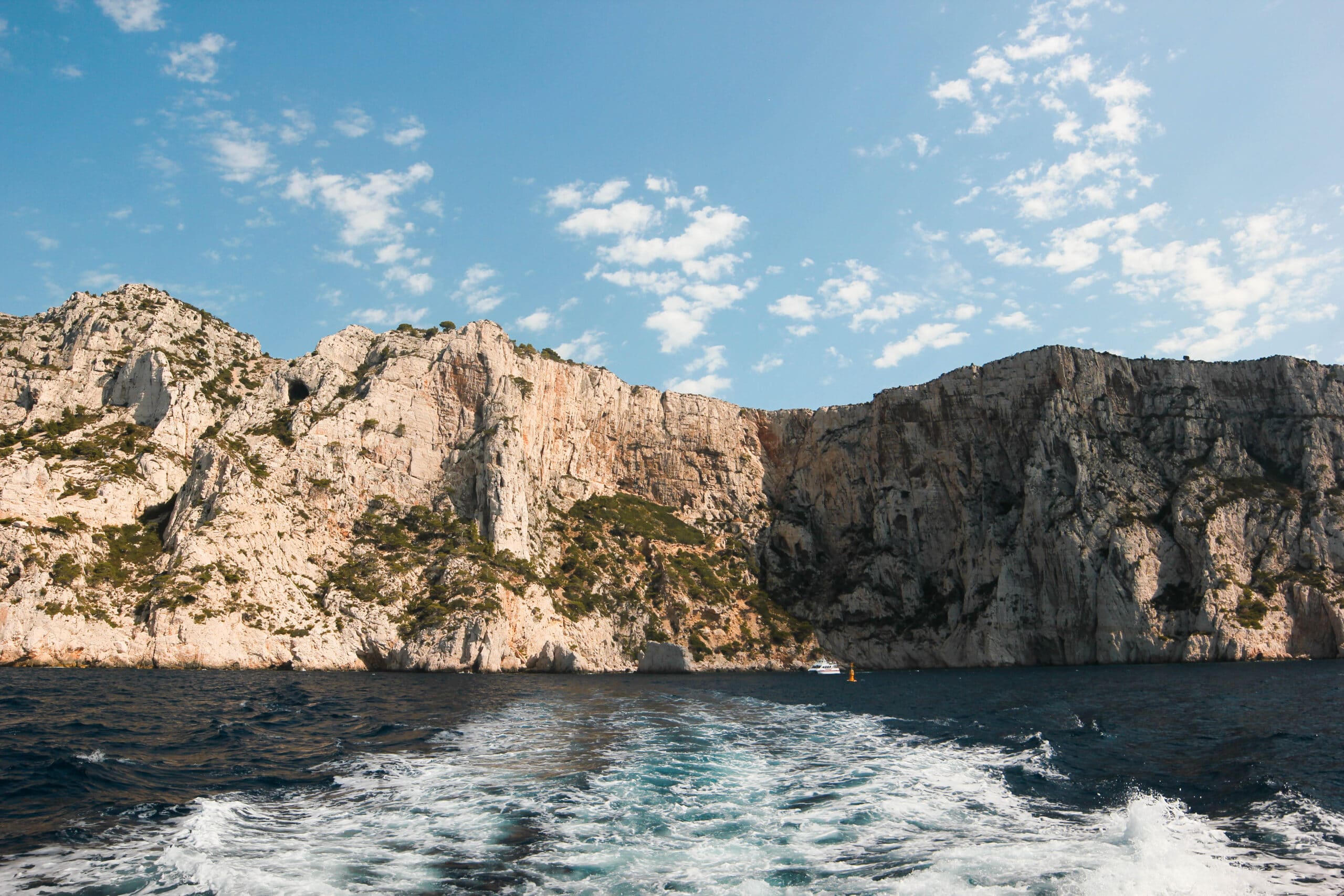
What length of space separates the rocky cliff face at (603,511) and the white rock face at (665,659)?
134 cm

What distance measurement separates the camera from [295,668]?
56219 mm

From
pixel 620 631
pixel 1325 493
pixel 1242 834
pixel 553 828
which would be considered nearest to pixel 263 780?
pixel 553 828

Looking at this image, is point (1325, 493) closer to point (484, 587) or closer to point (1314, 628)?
point (1314, 628)

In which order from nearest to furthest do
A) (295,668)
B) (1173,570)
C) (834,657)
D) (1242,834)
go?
(1242,834) < (295,668) < (1173,570) < (834,657)

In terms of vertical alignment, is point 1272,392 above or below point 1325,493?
above

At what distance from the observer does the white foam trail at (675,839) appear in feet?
33.9

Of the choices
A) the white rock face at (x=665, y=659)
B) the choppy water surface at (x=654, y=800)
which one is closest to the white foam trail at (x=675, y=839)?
the choppy water surface at (x=654, y=800)

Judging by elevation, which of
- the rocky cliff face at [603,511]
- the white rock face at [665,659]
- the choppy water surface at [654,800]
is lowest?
the white rock face at [665,659]

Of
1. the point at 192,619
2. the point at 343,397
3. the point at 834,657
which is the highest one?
the point at 343,397

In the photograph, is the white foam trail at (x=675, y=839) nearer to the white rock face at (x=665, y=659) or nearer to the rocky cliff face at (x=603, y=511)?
the rocky cliff face at (x=603, y=511)

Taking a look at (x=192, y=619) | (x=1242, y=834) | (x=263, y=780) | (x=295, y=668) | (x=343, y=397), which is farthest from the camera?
(x=343, y=397)

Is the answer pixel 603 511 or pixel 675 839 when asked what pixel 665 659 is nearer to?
pixel 603 511

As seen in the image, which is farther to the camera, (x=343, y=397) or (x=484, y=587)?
(x=343, y=397)

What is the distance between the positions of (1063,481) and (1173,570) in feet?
45.8
